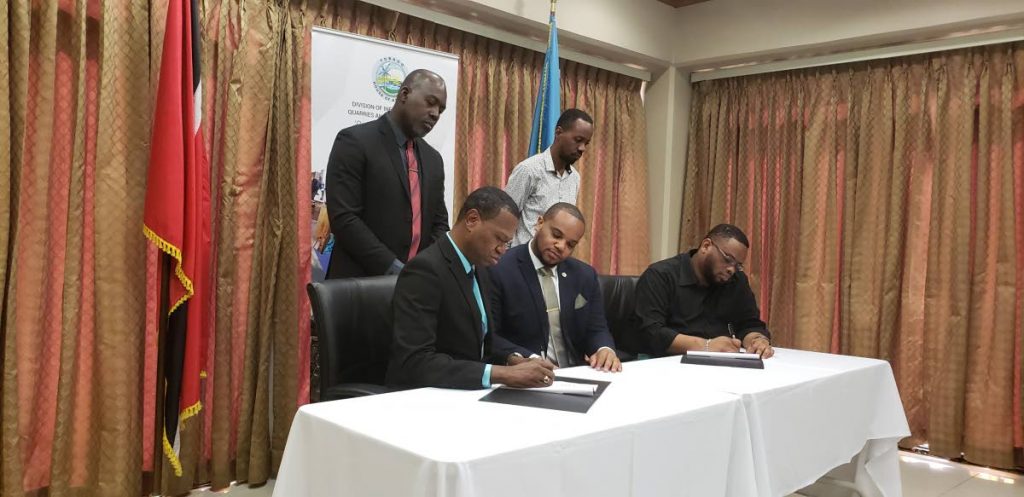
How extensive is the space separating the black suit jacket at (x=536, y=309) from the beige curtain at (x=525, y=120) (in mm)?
1543

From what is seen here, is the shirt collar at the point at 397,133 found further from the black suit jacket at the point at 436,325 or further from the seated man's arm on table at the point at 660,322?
the seated man's arm on table at the point at 660,322

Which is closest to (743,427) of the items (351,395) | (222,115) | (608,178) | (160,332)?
(351,395)

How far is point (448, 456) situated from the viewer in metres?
1.27

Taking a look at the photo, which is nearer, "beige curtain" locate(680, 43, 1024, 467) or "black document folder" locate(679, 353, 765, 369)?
"black document folder" locate(679, 353, 765, 369)

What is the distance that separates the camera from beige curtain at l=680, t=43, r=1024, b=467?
3.91m

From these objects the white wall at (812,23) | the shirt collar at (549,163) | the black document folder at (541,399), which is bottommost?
the black document folder at (541,399)

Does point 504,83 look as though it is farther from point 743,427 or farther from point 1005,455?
point 1005,455

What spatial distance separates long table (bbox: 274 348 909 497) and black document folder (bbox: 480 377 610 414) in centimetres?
3

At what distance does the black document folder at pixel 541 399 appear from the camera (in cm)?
165

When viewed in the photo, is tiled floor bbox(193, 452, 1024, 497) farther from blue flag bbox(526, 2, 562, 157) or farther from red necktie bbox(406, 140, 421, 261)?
blue flag bbox(526, 2, 562, 157)

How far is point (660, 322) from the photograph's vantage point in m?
2.94

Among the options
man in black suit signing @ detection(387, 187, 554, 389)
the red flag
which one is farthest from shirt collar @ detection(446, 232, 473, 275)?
the red flag

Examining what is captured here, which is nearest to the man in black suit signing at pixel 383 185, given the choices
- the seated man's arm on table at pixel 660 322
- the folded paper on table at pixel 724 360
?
the seated man's arm on table at pixel 660 322

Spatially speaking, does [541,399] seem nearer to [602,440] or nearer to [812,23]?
[602,440]
